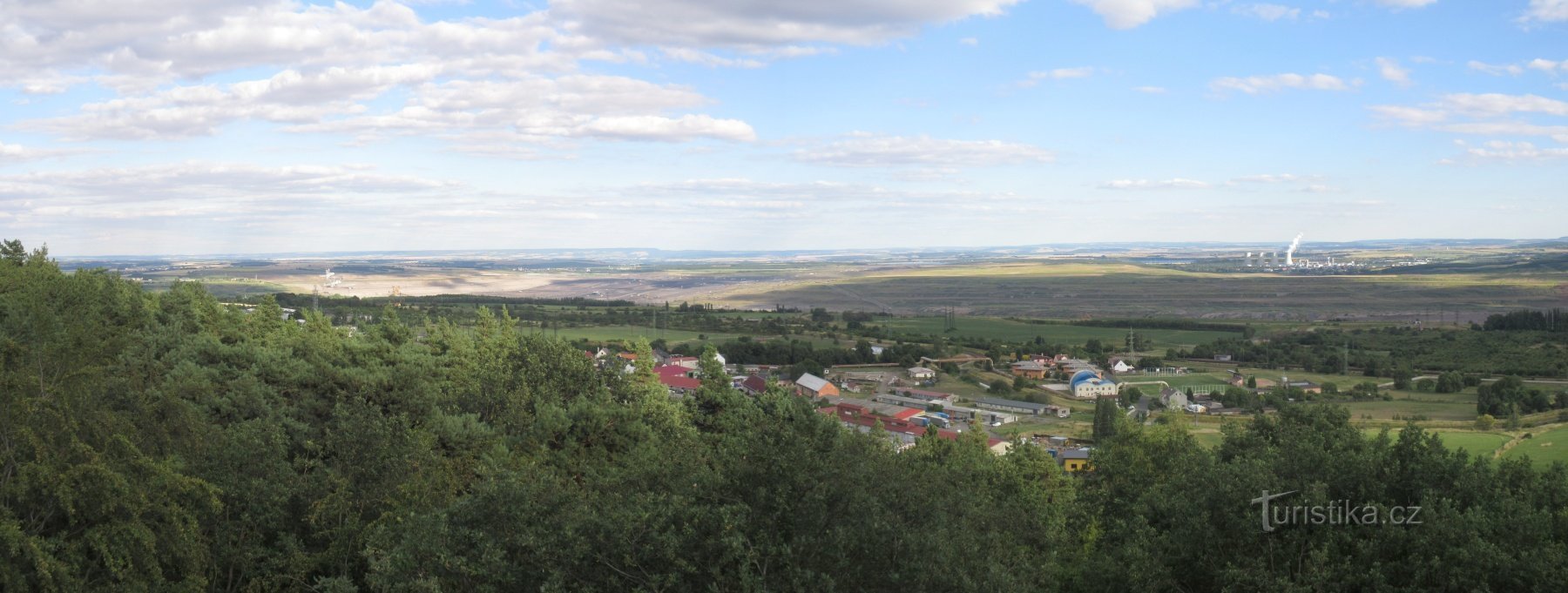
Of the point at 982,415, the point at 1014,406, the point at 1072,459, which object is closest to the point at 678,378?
the point at 982,415

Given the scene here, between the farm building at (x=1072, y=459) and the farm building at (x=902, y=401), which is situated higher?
the farm building at (x=1072, y=459)

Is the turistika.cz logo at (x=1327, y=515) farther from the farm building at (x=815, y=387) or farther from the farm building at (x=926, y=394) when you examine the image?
the farm building at (x=926, y=394)

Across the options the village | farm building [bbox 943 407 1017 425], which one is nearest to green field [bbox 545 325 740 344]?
the village

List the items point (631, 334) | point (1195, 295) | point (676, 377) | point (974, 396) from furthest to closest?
point (1195, 295) < point (631, 334) < point (974, 396) < point (676, 377)

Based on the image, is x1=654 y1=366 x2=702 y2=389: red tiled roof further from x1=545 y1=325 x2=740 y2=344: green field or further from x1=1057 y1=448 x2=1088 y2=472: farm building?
x1=1057 y1=448 x2=1088 y2=472: farm building

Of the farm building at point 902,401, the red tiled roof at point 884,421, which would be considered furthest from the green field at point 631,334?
the red tiled roof at point 884,421

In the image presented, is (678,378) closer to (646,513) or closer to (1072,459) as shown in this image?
(1072,459)
